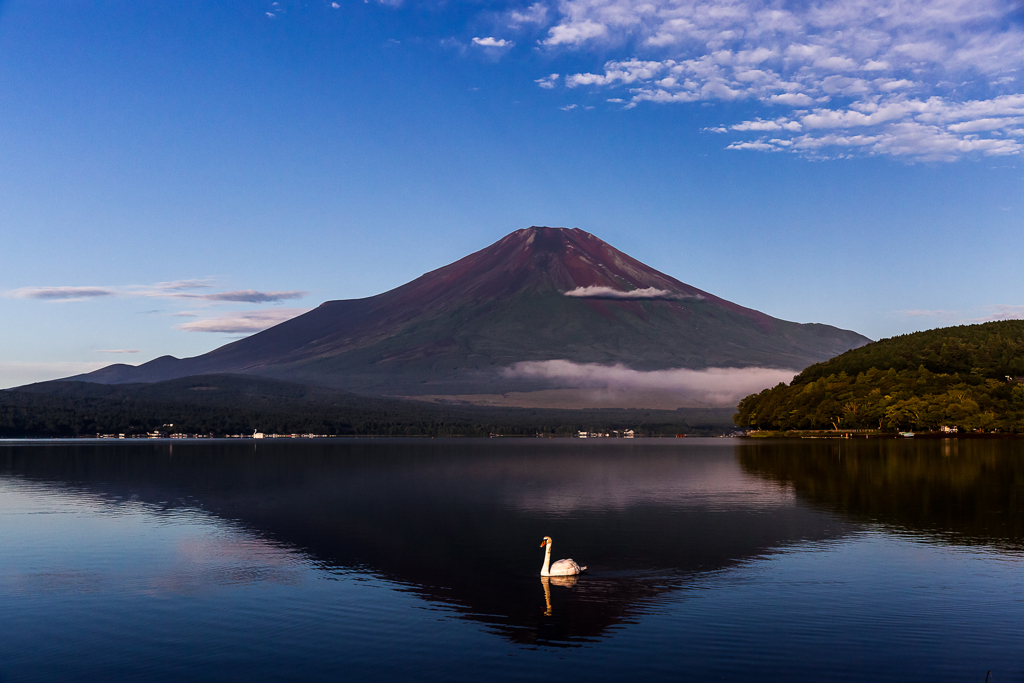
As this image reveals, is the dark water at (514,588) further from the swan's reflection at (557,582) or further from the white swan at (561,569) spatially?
the white swan at (561,569)

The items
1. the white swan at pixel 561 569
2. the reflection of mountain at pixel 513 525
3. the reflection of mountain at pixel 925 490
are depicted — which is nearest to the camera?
the reflection of mountain at pixel 513 525

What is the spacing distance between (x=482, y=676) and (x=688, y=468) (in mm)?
84963

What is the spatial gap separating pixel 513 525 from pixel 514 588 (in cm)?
1674

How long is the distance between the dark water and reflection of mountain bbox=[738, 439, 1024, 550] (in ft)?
1.63

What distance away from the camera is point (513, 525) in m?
47.3

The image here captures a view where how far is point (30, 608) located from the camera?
2767 centimetres

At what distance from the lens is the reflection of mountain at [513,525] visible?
29.2 metres

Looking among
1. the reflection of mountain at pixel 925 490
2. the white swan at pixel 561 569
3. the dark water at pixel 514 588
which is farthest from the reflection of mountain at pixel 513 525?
the reflection of mountain at pixel 925 490

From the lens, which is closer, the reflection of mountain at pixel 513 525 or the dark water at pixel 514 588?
the dark water at pixel 514 588

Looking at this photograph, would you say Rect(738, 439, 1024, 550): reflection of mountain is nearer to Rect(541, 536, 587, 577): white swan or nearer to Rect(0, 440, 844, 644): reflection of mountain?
Rect(0, 440, 844, 644): reflection of mountain

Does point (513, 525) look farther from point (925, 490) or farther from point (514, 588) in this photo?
point (925, 490)

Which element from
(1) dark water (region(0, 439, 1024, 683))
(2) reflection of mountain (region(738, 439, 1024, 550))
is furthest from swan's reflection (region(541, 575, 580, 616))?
(2) reflection of mountain (region(738, 439, 1024, 550))

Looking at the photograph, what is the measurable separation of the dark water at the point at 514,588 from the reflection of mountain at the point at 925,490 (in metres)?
0.50

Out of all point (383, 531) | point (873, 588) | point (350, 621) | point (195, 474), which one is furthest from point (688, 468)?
point (350, 621)
